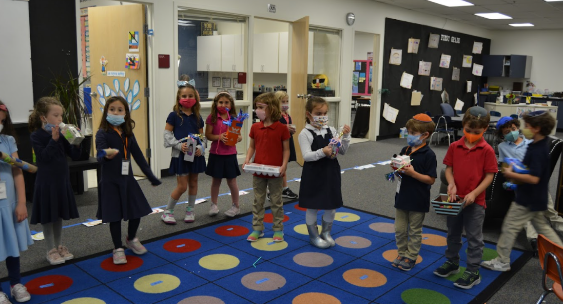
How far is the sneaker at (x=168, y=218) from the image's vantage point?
157 inches

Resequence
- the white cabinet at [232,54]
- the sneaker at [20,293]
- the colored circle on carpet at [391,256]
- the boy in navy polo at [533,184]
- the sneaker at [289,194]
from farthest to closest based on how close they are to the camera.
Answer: the white cabinet at [232,54], the sneaker at [289,194], the colored circle on carpet at [391,256], the boy in navy polo at [533,184], the sneaker at [20,293]

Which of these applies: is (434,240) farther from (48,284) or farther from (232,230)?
Answer: (48,284)

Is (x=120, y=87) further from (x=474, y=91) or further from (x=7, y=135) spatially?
(x=474, y=91)

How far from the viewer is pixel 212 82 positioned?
667 cm

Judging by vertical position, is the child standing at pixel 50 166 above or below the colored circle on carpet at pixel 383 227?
above

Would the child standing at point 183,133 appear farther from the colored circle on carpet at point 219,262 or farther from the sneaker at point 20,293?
the sneaker at point 20,293

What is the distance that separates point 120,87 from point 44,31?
4.13 feet

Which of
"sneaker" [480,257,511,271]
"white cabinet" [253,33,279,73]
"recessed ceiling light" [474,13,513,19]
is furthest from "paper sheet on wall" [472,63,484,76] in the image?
"sneaker" [480,257,511,271]

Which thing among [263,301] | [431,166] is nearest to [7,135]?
[263,301]

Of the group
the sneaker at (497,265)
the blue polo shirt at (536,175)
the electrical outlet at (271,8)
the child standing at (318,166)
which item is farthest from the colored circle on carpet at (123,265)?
the electrical outlet at (271,8)

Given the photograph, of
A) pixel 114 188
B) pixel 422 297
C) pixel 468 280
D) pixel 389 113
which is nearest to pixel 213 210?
pixel 114 188

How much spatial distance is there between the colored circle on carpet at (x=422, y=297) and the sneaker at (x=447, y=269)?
0.23 meters

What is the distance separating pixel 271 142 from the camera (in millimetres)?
3506

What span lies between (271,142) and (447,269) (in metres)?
1.52
